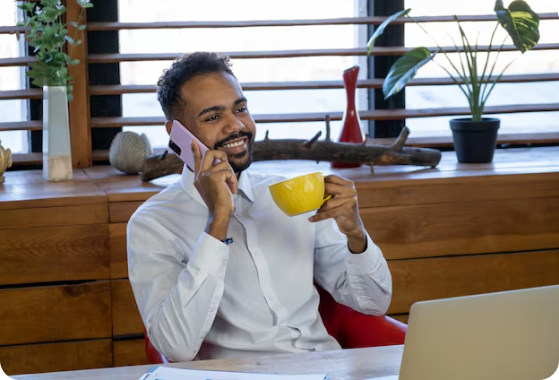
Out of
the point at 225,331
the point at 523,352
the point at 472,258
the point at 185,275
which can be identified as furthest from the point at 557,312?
the point at 472,258

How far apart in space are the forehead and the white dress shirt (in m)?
0.18

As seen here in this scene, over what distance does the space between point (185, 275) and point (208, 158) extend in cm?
27

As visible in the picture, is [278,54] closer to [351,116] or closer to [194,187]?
[351,116]

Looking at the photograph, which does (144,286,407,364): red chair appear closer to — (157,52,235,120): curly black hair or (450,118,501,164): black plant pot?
(157,52,235,120): curly black hair

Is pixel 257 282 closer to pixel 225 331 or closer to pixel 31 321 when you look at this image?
pixel 225 331

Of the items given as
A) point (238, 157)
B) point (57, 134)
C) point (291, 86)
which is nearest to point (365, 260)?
point (238, 157)

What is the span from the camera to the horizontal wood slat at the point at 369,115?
332 centimetres

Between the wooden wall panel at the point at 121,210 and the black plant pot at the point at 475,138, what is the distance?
1319mm

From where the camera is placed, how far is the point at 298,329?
2020mm

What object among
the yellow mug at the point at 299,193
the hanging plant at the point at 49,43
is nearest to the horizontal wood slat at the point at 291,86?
the hanging plant at the point at 49,43

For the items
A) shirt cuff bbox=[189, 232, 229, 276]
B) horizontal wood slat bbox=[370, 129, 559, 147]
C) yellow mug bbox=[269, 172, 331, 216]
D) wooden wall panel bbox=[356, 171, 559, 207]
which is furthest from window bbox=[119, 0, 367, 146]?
yellow mug bbox=[269, 172, 331, 216]

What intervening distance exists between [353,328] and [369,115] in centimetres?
161

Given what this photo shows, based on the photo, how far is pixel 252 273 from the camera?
6.76 ft

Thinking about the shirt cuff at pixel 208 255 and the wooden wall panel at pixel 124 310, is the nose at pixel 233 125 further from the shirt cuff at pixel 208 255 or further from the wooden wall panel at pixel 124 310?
the wooden wall panel at pixel 124 310
